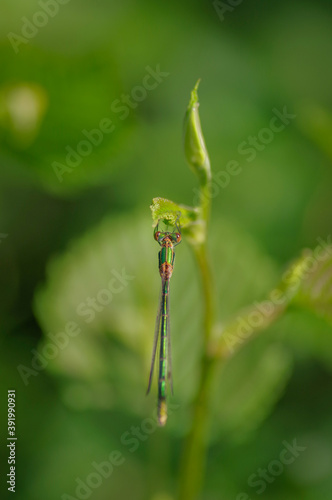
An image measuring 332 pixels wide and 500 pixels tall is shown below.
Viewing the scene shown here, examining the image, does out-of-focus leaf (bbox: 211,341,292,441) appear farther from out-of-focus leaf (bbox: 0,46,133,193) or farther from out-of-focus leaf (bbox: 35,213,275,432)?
out-of-focus leaf (bbox: 0,46,133,193)

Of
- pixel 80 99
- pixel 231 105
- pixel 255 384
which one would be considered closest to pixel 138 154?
pixel 80 99

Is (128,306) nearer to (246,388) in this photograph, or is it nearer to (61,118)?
(246,388)

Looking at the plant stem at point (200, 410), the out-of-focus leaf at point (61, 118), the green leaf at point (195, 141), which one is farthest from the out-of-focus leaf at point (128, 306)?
the green leaf at point (195, 141)

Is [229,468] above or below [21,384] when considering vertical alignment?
above

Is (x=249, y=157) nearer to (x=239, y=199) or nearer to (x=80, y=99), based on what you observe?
(x=239, y=199)

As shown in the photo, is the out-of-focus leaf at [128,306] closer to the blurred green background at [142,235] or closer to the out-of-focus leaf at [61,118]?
the blurred green background at [142,235]

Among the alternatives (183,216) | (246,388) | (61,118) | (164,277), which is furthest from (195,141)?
(61,118)

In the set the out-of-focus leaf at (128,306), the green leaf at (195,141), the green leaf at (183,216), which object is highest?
the green leaf at (195,141)
